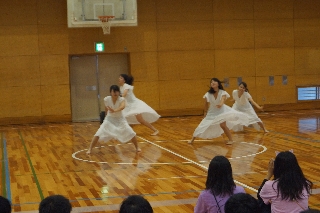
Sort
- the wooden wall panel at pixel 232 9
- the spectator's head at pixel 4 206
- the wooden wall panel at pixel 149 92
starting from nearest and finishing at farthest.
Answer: the spectator's head at pixel 4 206 < the wooden wall panel at pixel 149 92 < the wooden wall panel at pixel 232 9

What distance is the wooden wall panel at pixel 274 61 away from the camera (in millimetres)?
20984

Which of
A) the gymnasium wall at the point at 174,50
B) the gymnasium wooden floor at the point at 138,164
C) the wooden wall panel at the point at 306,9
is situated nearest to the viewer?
the gymnasium wooden floor at the point at 138,164

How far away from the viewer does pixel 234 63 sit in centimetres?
2069

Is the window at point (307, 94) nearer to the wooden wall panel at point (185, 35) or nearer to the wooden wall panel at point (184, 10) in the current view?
the wooden wall panel at point (185, 35)

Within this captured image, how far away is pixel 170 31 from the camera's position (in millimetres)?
20188

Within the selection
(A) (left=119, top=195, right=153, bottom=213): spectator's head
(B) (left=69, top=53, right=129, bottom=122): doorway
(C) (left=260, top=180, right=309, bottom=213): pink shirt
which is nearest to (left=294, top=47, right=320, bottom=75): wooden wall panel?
(B) (left=69, top=53, right=129, bottom=122): doorway

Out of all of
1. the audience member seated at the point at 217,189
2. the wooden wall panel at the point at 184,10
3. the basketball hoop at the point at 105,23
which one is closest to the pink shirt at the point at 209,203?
the audience member seated at the point at 217,189

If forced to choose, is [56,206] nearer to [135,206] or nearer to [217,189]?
[135,206]

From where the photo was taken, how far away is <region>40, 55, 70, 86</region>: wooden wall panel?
63.5 feet

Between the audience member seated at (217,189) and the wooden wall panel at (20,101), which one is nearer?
the audience member seated at (217,189)

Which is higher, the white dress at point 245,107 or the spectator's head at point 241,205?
the spectator's head at point 241,205

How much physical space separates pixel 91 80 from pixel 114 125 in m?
8.52

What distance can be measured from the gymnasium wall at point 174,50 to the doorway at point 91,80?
424mm

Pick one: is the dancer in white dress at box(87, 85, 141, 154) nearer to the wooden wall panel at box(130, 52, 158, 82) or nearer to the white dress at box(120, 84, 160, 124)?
the white dress at box(120, 84, 160, 124)
